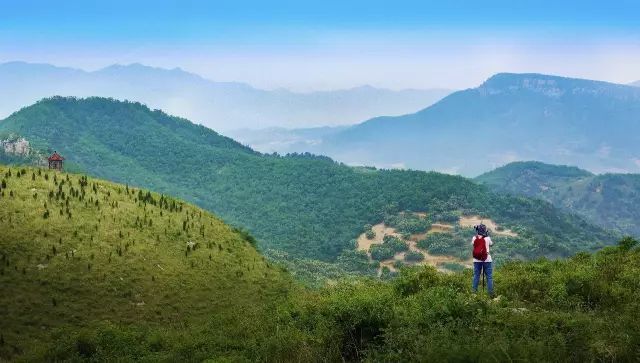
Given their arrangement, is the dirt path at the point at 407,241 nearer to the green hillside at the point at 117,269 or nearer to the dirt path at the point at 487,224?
the dirt path at the point at 487,224

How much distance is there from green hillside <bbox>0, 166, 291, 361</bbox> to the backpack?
33.3ft

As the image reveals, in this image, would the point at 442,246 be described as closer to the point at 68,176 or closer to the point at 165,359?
the point at 68,176

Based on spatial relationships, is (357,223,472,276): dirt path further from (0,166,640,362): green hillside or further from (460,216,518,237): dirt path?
(0,166,640,362): green hillside

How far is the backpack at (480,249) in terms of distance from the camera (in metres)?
22.2

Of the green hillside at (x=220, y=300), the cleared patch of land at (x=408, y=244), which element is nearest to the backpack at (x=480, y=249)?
the green hillside at (x=220, y=300)

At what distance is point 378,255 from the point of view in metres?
158

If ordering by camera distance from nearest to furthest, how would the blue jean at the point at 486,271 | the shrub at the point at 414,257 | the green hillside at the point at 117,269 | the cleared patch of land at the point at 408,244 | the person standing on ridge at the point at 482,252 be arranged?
the person standing on ridge at the point at 482,252, the blue jean at the point at 486,271, the green hillside at the point at 117,269, the cleared patch of land at the point at 408,244, the shrub at the point at 414,257

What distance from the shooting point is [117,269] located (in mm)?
38188

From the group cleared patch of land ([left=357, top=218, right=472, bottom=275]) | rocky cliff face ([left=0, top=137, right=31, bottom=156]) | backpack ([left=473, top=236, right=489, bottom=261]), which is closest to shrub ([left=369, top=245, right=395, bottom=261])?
cleared patch of land ([left=357, top=218, right=472, bottom=275])

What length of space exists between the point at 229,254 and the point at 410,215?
148191 mm

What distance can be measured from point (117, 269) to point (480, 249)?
28.1 m

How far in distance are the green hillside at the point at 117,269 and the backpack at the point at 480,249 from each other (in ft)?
33.3

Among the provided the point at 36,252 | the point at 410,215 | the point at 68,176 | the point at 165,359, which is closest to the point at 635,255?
the point at 165,359

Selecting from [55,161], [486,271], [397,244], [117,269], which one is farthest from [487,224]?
[486,271]
